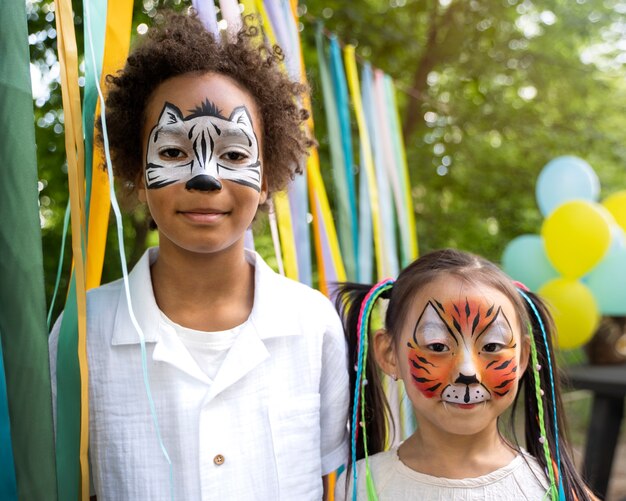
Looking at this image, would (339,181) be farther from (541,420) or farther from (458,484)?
(458,484)

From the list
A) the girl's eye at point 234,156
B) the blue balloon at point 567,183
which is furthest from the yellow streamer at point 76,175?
the blue balloon at point 567,183

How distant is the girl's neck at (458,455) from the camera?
4.67 ft

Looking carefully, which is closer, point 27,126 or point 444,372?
point 27,126

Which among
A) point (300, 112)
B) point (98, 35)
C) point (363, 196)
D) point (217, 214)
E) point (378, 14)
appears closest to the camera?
point (217, 214)

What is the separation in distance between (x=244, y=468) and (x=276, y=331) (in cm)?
28

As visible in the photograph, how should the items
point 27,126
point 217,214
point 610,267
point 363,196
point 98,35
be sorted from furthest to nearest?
point 610,267, point 363,196, point 98,35, point 217,214, point 27,126

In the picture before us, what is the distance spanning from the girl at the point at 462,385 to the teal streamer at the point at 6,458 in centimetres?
66

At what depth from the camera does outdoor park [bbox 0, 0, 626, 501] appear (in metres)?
1.21

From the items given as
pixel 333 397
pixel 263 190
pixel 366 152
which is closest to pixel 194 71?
pixel 263 190

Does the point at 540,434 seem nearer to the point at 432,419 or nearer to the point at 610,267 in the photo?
the point at 432,419

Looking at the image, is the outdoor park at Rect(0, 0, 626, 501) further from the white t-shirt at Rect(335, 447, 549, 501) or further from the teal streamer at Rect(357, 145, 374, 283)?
the white t-shirt at Rect(335, 447, 549, 501)

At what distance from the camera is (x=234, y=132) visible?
4.58 feet

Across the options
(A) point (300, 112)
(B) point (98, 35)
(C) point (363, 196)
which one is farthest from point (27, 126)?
(C) point (363, 196)

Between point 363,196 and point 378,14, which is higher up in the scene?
point 378,14
